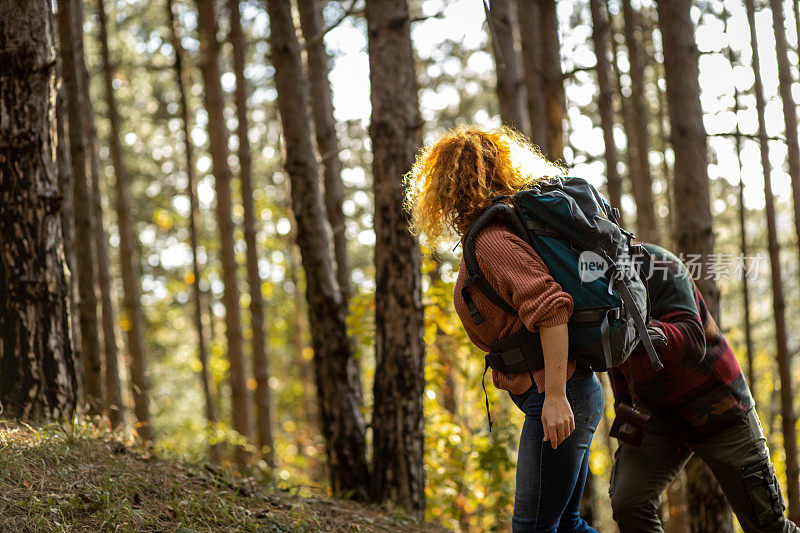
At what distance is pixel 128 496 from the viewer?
338 centimetres

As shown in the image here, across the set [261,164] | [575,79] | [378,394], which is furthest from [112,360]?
[261,164]

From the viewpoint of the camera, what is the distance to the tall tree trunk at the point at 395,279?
4.79m

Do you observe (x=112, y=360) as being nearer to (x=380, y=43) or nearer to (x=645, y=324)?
(x=380, y=43)

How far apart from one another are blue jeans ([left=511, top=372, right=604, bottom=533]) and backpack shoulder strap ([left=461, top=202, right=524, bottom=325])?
14.9 inches

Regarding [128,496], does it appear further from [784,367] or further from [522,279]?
[784,367]

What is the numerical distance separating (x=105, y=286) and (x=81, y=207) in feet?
4.58

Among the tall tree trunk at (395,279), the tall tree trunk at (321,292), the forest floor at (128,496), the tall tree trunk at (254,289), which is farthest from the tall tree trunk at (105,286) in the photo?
the tall tree trunk at (395,279)

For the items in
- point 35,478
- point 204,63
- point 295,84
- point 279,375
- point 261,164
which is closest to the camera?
point 35,478

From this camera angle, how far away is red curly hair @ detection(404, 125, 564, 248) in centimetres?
281

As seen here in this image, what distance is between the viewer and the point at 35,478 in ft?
10.8

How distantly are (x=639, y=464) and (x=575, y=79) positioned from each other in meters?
10.3

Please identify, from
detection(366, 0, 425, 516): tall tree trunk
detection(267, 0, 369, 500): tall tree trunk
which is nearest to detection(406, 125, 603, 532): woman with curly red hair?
Result: detection(366, 0, 425, 516): tall tree trunk

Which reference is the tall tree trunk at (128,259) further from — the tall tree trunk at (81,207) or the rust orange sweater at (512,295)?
the rust orange sweater at (512,295)

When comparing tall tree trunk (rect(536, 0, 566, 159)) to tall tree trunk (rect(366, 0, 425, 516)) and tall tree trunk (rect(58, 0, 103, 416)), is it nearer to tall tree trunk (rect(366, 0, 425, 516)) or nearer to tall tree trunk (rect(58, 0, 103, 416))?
tall tree trunk (rect(366, 0, 425, 516))
